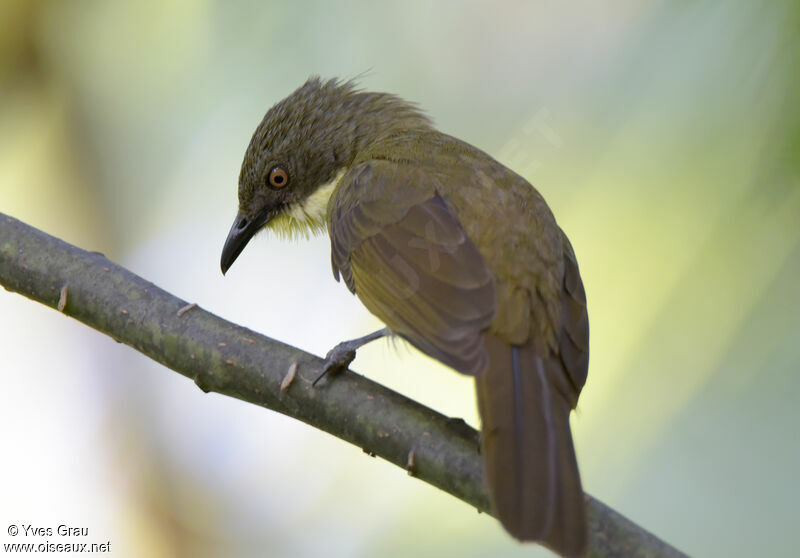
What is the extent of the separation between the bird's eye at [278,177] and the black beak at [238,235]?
171 millimetres

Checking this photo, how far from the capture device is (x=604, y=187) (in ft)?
15.4

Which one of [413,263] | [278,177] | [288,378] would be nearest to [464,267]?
[413,263]

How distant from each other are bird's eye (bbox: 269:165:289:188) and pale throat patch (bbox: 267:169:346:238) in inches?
4.0

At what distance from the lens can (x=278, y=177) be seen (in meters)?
3.86

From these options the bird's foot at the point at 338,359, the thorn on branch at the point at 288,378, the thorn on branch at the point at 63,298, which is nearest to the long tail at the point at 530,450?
the bird's foot at the point at 338,359

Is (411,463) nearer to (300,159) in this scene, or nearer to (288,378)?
(288,378)

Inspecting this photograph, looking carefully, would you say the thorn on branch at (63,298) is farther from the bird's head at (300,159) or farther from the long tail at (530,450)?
the long tail at (530,450)

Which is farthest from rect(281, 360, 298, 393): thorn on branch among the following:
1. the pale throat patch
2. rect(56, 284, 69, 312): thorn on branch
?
the pale throat patch

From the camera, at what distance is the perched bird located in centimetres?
236

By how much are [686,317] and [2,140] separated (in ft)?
12.3

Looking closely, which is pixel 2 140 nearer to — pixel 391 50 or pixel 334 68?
pixel 334 68

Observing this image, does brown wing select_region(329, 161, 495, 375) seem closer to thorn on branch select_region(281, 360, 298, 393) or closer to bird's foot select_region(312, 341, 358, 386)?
bird's foot select_region(312, 341, 358, 386)

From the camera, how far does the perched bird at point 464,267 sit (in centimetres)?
236

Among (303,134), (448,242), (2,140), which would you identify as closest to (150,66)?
(2,140)
